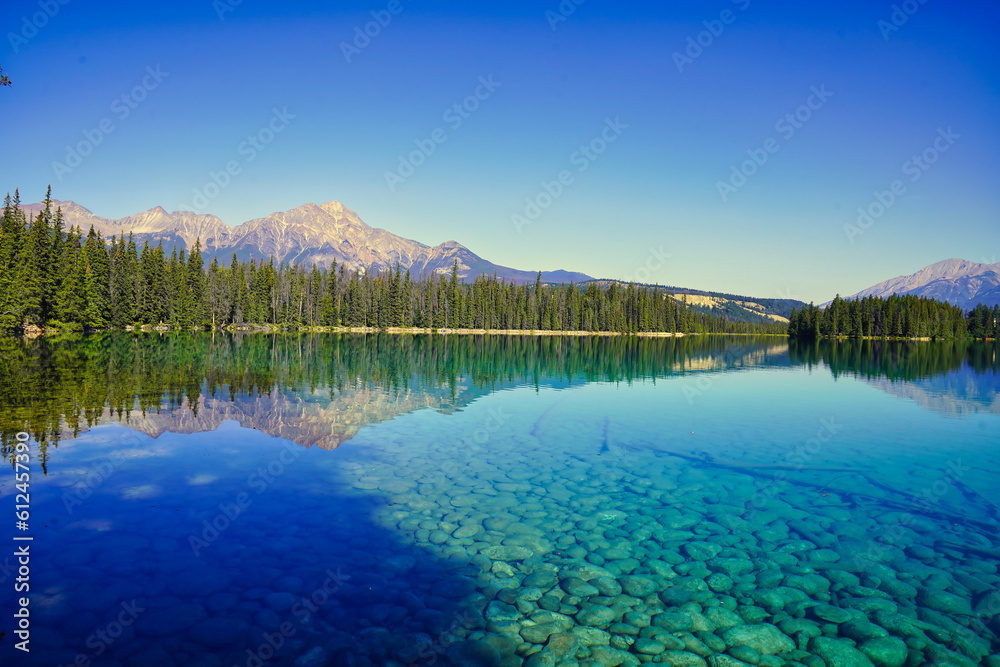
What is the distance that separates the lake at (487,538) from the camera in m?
7.34

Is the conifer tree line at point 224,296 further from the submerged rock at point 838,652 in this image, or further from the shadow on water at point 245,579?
the submerged rock at point 838,652

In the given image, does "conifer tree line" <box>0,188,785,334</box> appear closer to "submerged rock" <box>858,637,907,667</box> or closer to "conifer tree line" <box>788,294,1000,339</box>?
"conifer tree line" <box>788,294,1000,339</box>

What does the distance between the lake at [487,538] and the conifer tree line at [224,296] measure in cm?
5667

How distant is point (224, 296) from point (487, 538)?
12239 cm

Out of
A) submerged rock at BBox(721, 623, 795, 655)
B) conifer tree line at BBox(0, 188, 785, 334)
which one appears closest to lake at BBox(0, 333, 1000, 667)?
submerged rock at BBox(721, 623, 795, 655)

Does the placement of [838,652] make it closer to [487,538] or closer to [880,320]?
[487,538]

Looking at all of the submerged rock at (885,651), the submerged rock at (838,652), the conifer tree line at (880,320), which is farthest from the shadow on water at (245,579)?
the conifer tree line at (880,320)

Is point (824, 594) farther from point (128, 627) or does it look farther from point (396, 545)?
point (128, 627)

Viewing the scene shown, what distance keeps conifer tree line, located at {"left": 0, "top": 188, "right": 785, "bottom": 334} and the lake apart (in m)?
56.7

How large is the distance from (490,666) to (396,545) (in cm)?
402

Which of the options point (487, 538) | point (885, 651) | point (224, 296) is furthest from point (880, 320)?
point (487, 538)

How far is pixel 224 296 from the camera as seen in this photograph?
116 m

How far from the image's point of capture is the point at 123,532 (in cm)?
1030

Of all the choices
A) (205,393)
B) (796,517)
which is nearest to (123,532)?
(796,517)
